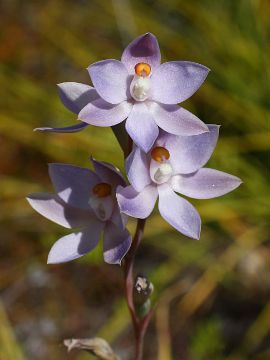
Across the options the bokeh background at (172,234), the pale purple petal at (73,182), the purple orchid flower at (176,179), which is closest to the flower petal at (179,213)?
the purple orchid flower at (176,179)

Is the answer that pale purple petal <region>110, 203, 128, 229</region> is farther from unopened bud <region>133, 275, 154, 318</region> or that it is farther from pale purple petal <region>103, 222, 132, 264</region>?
unopened bud <region>133, 275, 154, 318</region>

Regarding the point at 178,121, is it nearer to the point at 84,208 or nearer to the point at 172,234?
the point at 84,208

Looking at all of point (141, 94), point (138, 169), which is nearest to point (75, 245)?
point (138, 169)

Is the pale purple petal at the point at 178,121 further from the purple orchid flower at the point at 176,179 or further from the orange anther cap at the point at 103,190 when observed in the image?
the orange anther cap at the point at 103,190

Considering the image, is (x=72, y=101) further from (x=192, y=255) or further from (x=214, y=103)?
(x=214, y=103)

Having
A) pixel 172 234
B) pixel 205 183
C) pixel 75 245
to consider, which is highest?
pixel 205 183

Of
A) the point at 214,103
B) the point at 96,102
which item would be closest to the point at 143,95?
the point at 96,102
